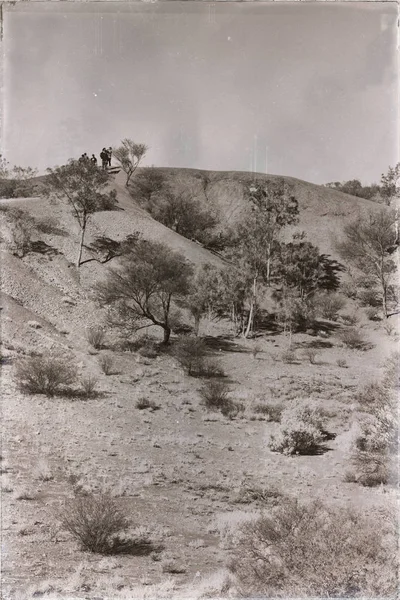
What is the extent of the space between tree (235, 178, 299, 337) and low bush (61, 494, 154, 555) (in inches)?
838

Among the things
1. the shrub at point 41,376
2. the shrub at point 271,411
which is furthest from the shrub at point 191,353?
the shrub at point 41,376

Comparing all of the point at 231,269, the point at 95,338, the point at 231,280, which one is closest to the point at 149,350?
the point at 95,338

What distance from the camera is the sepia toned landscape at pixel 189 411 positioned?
7680 mm

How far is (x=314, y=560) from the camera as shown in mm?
7039

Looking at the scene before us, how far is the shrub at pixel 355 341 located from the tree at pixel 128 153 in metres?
29.5

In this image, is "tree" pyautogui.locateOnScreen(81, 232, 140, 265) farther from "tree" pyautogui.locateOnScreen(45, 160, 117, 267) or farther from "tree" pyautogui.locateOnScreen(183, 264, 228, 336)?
"tree" pyautogui.locateOnScreen(183, 264, 228, 336)

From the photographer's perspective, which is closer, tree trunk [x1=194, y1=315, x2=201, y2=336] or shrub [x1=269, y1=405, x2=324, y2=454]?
shrub [x1=269, y1=405, x2=324, y2=454]

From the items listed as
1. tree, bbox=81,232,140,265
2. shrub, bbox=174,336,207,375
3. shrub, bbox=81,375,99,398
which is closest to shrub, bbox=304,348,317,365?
shrub, bbox=174,336,207,375

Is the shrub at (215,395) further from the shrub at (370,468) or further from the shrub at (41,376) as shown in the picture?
the shrub at (370,468)

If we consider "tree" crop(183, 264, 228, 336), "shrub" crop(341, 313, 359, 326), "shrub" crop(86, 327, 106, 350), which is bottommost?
"shrub" crop(86, 327, 106, 350)

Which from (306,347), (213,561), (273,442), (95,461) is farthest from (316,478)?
(306,347)

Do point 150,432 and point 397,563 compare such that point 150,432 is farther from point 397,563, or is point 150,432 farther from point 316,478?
point 397,563

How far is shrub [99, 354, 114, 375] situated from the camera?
1914 cm

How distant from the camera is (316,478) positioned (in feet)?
39.5
